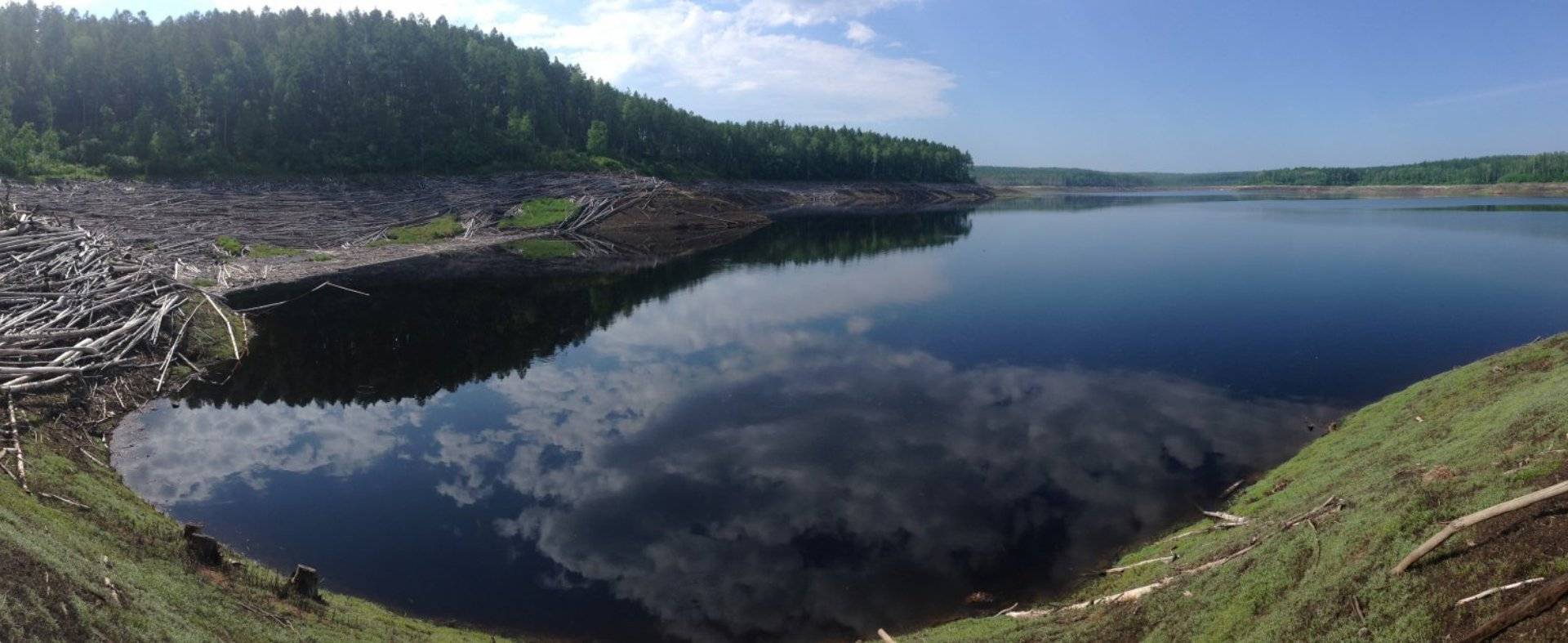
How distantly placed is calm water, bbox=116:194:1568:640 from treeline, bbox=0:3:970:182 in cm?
5038

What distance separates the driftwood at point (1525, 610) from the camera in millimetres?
8500

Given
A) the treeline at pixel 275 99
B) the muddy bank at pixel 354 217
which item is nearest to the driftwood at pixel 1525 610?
the muddy bank at pixel 354 217

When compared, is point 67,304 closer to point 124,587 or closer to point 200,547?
point 200,547

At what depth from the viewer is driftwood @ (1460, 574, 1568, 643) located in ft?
27.9

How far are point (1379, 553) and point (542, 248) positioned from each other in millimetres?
77363

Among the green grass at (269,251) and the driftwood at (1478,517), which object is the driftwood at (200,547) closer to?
the driftwood at (1478,517)

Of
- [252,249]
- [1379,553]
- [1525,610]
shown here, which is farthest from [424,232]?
[1525,610]

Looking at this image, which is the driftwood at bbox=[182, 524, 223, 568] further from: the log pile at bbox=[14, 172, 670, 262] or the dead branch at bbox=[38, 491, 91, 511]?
the log pile at bbox=[14, 172, 670, 262]

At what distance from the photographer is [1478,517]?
1023 cm

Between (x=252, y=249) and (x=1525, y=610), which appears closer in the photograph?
(x=1525, y=610)

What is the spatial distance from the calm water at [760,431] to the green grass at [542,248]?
16.7 meters

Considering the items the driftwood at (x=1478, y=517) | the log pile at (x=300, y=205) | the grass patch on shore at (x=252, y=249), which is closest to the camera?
the driftwood at (x=1478, y=517)

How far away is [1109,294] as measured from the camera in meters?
53.7

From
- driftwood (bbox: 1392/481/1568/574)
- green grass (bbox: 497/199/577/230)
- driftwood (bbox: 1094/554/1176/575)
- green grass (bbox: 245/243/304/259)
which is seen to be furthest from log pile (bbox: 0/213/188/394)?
green grass (bbox: 497/199/577/230)
